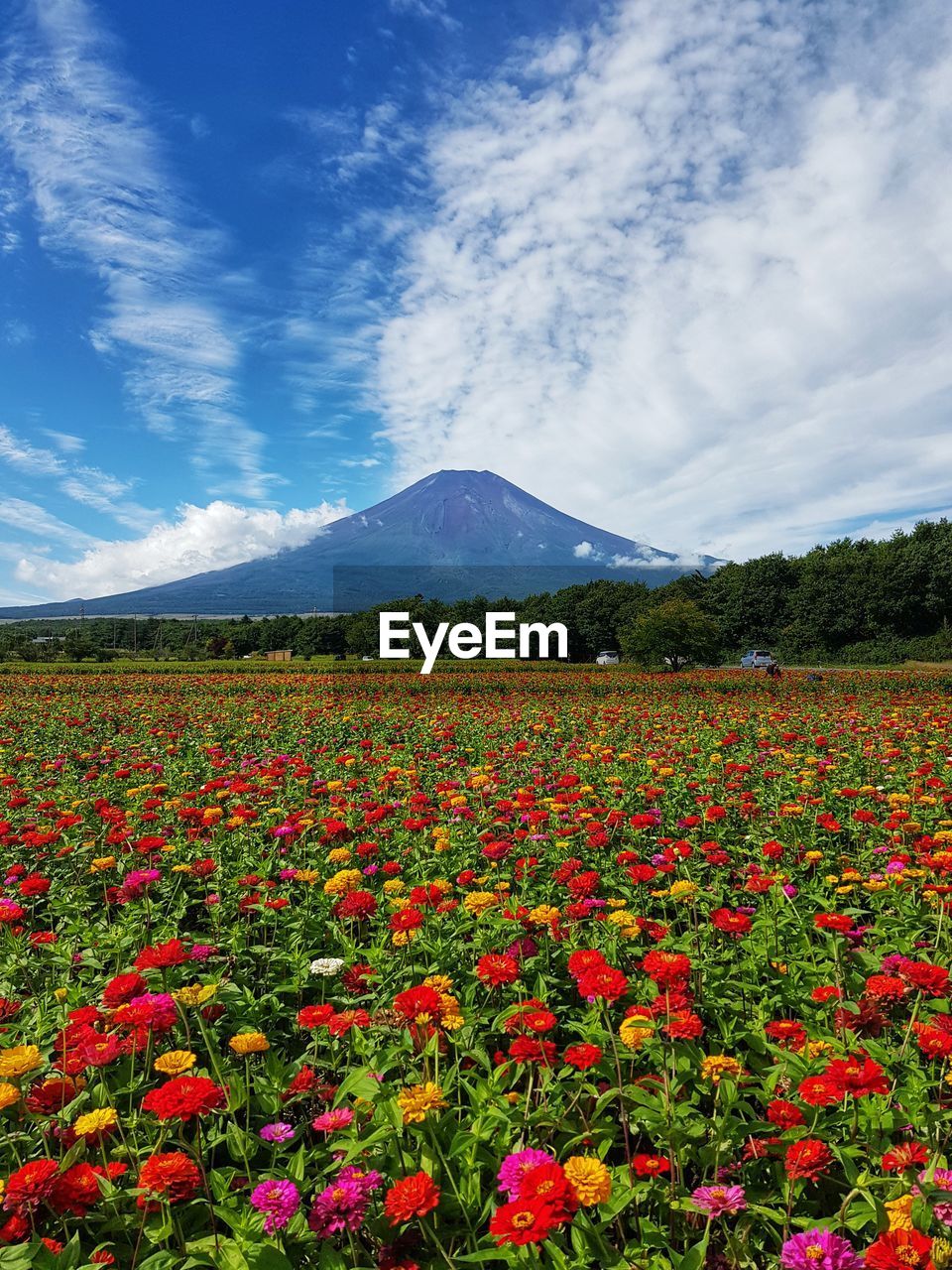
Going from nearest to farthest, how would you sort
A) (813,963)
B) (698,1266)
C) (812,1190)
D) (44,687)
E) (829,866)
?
1. (698,1266)
2. (812,1190)
3. (813,963)
4. (829,866)
5. (44,687)

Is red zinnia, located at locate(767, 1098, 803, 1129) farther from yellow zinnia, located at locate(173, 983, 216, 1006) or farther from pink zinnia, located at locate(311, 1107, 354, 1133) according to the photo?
yellow zinnia, located at locate(173, 983, 216, 1006)

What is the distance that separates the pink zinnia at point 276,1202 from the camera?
Answer: 1359 millimetres

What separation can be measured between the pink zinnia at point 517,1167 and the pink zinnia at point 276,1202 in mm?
434

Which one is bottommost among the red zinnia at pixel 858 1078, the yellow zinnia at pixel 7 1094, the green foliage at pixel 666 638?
the red zinnia at pixel 858 1078

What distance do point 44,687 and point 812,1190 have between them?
2069 cm

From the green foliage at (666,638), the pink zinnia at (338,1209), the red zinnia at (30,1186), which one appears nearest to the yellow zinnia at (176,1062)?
the red zinnia at (30,1186)

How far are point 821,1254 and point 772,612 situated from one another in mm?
67533

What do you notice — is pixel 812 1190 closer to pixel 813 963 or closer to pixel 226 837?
pixel 813 963

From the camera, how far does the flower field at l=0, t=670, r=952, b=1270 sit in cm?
148

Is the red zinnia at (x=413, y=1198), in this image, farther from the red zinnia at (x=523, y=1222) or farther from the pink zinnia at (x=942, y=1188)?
the pink zinnia at (x=942, y=1188)

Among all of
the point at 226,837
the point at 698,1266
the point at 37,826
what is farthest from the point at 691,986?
the point at 37,826

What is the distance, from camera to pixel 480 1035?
2.27 meters

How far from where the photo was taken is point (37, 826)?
14.2 ft

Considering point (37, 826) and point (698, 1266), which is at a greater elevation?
point (37, 826)
